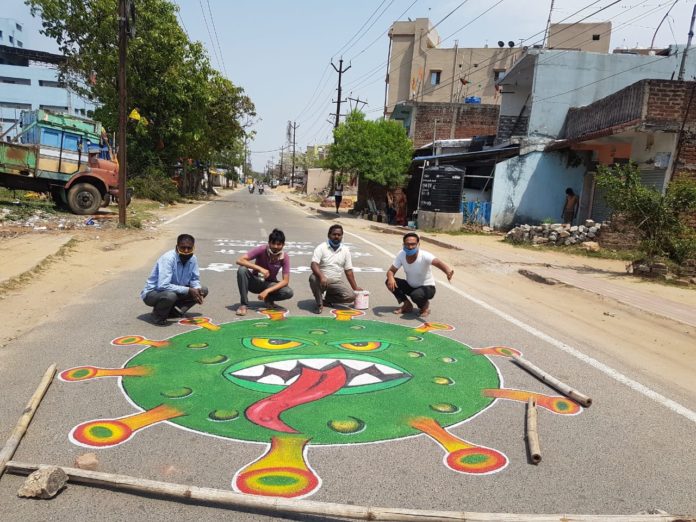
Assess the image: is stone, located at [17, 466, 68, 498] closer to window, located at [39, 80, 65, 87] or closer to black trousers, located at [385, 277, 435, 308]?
black trousers, located at [385, 277, 435, 308]

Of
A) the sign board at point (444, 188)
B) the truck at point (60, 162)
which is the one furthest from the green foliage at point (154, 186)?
the sign board at point (444, 188)

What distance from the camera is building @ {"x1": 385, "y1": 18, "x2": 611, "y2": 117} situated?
47062mm

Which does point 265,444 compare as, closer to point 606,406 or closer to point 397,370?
point 397,370

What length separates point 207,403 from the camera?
3959 millimetres

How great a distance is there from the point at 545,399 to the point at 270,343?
2692mm

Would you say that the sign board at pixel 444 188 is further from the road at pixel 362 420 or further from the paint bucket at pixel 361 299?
the road at pixel 362 420

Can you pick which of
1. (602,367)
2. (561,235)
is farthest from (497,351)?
(561,235)

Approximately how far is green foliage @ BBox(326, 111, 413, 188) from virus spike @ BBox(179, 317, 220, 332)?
19328 millimetres

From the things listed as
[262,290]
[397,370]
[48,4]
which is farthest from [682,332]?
[48,4]

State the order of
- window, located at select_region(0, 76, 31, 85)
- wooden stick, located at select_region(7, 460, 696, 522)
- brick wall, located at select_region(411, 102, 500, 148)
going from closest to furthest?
wooden stick, located at select_region(7, 460, 696, 522)
brick wall, located at select_region(411, 102, 500, 148)
window, located at select_region(0, 76, 31, 85)

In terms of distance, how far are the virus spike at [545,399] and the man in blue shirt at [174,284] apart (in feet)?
11.6

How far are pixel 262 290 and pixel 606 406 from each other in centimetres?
440

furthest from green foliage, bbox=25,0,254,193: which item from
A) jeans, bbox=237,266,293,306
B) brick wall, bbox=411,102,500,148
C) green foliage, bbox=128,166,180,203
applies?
jeans, bbox=237,266,293,306

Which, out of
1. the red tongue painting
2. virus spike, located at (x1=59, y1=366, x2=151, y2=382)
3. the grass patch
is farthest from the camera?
the grass patch
